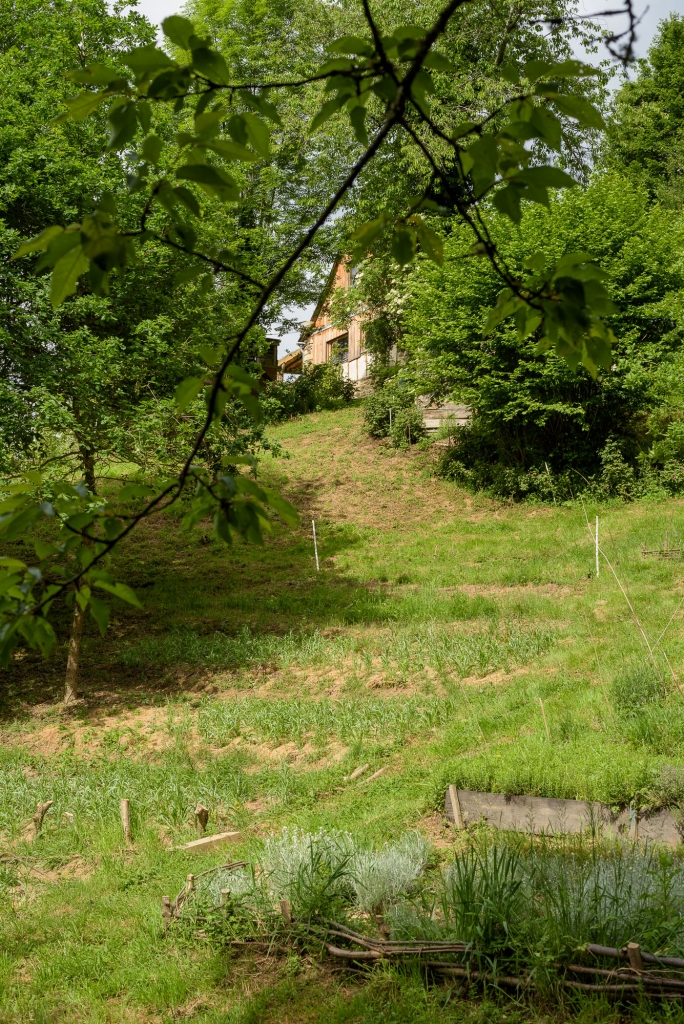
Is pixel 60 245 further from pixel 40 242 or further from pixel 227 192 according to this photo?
pixel 227 192

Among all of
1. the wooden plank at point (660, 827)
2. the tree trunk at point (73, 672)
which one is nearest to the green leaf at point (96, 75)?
the wooden plank at point (660, 827)

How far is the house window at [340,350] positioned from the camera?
108 feet

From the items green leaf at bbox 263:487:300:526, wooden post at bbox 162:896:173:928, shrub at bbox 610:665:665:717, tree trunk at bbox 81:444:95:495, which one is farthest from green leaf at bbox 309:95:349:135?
tree trunk at bbox 81:444:95:495

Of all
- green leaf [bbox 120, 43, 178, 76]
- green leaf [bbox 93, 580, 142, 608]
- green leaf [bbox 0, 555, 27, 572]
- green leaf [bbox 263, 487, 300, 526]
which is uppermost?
green leaf [bbox 120, 43, 178, 76]

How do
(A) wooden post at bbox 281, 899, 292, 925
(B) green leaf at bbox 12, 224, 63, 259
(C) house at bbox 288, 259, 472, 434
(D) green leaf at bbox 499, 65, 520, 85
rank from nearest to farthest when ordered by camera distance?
(B) green leaf at bbox 12, 224, 63, 259 → (D) green leaf at bbox 499, 65, 520, 85 → (A) wooden post at bbox 281, 899, 292, 925 → (C) house at bbox 288, 259, 472, 434

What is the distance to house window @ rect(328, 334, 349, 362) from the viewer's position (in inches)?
1302

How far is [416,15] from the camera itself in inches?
865

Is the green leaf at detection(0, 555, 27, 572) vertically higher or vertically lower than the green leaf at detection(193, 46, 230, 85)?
lower

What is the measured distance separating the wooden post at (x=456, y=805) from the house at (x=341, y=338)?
22157 millimetres

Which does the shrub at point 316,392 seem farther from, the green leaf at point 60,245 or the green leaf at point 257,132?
the green leaf at point 60,245

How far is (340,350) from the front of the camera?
33.2 meters

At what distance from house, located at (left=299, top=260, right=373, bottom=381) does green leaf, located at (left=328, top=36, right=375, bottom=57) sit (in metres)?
25.6

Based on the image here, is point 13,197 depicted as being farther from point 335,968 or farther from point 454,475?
point 454,475

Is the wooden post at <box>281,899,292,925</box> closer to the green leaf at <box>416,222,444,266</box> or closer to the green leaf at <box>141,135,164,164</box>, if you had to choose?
the green leaf at <box>416,222,444,266</box>
